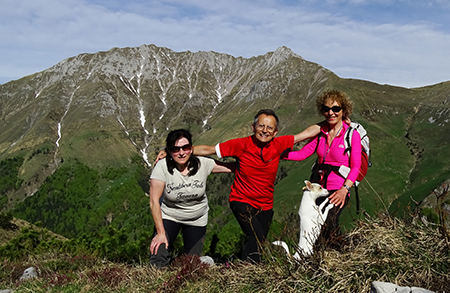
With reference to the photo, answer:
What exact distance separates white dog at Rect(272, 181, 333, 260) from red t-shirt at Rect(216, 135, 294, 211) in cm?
95

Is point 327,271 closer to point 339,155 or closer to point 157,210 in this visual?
point 339,155

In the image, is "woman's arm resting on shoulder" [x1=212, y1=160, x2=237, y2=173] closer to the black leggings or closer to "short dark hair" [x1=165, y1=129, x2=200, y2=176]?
"short dark hair" [x1=165, y1=129, x2=200, y2=176]

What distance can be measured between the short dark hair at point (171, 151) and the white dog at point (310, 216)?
2069 millimetres

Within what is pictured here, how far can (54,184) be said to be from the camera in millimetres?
186750

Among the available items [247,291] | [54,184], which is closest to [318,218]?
[247,291]

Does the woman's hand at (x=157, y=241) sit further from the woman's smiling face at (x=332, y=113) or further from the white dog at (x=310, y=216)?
the woman's smiling face at (x=332, y=113)

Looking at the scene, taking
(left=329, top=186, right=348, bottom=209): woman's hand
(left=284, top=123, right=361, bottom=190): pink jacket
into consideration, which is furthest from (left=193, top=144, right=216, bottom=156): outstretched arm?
(left=329, top=186, right=348, bottom=209): woman's hand

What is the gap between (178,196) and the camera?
6297mm

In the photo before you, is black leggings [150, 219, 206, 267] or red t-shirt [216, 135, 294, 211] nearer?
red t-shirt [216, 135, 294, 211]

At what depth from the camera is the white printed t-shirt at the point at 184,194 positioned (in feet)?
20.5

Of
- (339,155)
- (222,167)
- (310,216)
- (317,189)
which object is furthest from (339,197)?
(222,167)

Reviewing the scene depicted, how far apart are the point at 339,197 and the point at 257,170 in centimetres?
150

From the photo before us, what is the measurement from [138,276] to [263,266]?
7.14ft

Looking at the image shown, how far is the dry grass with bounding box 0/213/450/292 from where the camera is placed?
4012 mm
